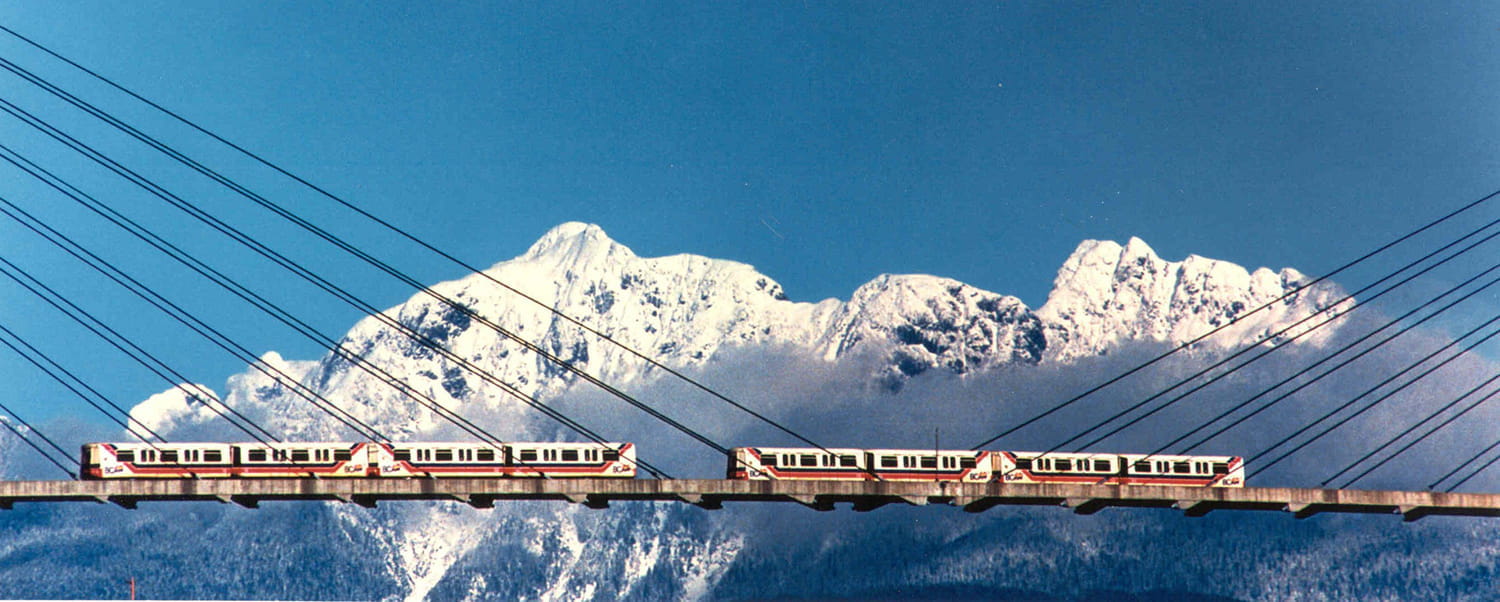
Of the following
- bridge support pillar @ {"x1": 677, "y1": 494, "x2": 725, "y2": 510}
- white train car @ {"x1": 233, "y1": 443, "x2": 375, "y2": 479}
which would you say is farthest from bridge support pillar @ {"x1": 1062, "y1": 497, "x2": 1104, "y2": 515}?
white train car @ {"x1": 233, "y1": 443, "x2": 375, "y2": 479}

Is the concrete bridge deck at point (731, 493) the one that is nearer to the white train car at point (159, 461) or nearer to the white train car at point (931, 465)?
the white train car at point (159, 461)

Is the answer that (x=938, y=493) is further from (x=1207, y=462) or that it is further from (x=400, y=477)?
(x=400, y=477)

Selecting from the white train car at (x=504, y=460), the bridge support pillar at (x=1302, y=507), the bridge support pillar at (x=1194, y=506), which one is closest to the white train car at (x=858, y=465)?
the white train car at (x=504, y=460)

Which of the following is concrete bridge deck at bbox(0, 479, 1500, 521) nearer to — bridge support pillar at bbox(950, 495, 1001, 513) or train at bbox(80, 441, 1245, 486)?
bridge support pillar at bbox(950, 495, 1001, 513)

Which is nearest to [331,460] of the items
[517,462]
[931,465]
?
[517,462]

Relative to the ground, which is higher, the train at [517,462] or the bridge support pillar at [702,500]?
the train at [517,462]

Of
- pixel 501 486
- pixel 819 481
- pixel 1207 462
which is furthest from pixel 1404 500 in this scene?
pixel 501 486

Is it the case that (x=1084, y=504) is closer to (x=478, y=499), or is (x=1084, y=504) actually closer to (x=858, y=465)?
(x=858, y=465)
